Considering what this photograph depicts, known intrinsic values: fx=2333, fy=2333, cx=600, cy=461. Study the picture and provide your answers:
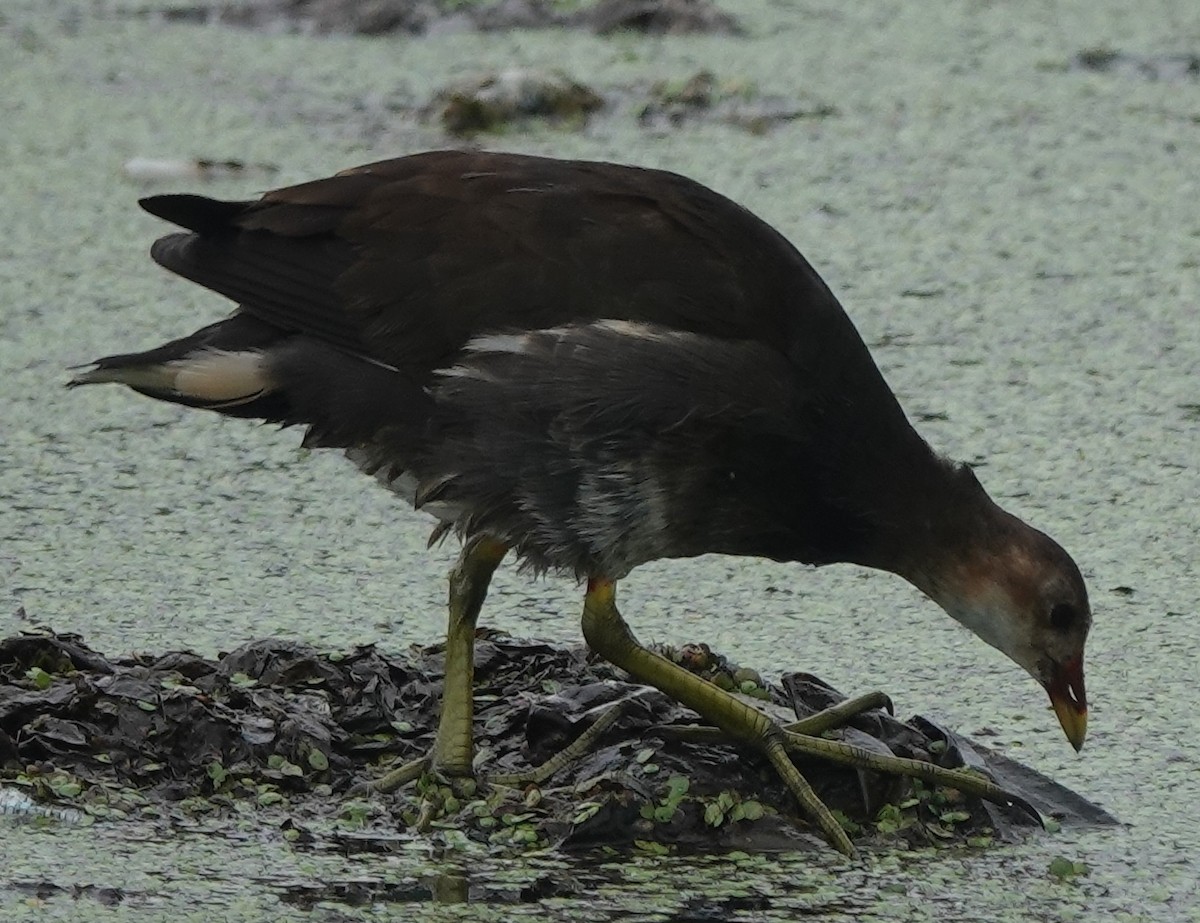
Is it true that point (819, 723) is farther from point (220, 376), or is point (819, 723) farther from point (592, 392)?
point (220, 376)

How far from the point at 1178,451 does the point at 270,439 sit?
165cm

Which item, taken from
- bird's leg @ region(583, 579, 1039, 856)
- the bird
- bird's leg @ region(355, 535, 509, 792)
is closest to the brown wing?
the bird

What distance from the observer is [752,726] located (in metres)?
3.12

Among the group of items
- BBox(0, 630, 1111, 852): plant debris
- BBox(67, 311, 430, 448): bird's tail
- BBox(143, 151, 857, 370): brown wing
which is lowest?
BBox(0, 630, 1111, 852): plant debris

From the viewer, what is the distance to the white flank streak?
310cm

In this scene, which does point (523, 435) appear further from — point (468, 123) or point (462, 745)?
point (468, 123)

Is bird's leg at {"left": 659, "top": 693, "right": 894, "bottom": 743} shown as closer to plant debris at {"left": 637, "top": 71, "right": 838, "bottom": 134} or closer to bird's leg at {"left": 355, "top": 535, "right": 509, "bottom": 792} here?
bird's leg at {"left": 355, "top": 535, "right": 509, "bottom": 792}

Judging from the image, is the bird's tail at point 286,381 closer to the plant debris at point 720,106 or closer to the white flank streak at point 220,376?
the white flank streak at point 220,376

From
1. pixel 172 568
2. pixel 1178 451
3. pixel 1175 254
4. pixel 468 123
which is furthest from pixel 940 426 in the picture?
pixel 468 123

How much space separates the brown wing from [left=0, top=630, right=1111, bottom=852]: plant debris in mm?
500

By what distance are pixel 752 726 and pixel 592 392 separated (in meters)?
0.51

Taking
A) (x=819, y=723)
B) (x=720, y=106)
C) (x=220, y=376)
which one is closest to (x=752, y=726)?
(x=819, y=723)

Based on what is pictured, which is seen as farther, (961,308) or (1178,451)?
(961,308)

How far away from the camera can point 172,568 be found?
3756 millimetres
